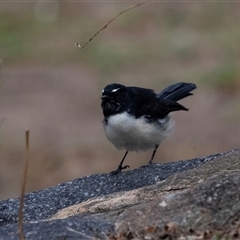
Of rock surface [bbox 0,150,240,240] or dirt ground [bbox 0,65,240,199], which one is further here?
dirt ground [bbox 0,65,240,199]

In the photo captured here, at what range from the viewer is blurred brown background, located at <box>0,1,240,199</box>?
35.8 feet

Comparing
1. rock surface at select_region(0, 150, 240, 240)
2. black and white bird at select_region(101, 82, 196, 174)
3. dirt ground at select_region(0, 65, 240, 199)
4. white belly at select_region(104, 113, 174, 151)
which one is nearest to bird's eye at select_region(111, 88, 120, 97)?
black and white bird at select_region(101, 82, 196, 174)

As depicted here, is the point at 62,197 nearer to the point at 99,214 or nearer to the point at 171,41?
the point at 99,214

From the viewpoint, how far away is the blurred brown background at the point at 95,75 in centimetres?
1092

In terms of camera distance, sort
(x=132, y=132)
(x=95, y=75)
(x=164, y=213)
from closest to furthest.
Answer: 1. (x=164, y=213)
2. (x=132, y=132)
3. (x=95, y=75)

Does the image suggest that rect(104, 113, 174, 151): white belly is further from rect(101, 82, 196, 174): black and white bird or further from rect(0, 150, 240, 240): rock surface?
rect(0, 150, 240, 240): rock surface

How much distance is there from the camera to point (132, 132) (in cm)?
727

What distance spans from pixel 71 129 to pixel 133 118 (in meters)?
4.65

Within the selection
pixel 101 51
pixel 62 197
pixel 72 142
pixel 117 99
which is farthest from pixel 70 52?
pixel 62 197

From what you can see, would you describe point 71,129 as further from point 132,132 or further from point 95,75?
point 132,132

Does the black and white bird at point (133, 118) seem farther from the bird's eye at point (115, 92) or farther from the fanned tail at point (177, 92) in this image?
the fanned tail at point (177, 92)

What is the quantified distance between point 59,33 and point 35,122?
4.92 meters

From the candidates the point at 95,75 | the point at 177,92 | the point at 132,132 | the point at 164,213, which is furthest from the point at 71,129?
the point at 164,213

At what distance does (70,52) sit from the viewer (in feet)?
50.6
